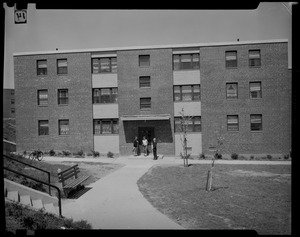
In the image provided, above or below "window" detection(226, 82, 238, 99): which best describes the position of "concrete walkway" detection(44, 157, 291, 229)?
below

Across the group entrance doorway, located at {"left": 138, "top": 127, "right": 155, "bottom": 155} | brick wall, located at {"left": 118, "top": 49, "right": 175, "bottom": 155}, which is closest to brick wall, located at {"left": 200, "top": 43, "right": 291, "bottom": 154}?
brick wall, located at {"left": 118, "top": 49, "right": 175, "bottom": 155}

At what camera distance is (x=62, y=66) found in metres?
24.9

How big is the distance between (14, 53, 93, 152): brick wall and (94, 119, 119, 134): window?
651mm

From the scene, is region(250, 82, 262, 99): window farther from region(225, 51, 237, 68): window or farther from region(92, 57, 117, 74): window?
region(92, 57, 117, 74): window

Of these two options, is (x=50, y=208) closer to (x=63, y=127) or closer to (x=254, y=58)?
(x=63, y=127)

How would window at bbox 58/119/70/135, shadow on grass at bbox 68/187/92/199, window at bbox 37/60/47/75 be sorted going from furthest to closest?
1. window at bbox 37/60/47/75
2. window at bbox 58/119/70/135
3. shadow on grass at bbox 68/187/92/199


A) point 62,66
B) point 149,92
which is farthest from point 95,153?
point 62,66

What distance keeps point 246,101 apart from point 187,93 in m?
6.03

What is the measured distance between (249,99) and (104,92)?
15223 mm

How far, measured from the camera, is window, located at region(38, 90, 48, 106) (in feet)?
82.0

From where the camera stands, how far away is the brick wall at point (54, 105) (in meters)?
24.4

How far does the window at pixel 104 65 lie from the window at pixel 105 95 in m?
2.05
